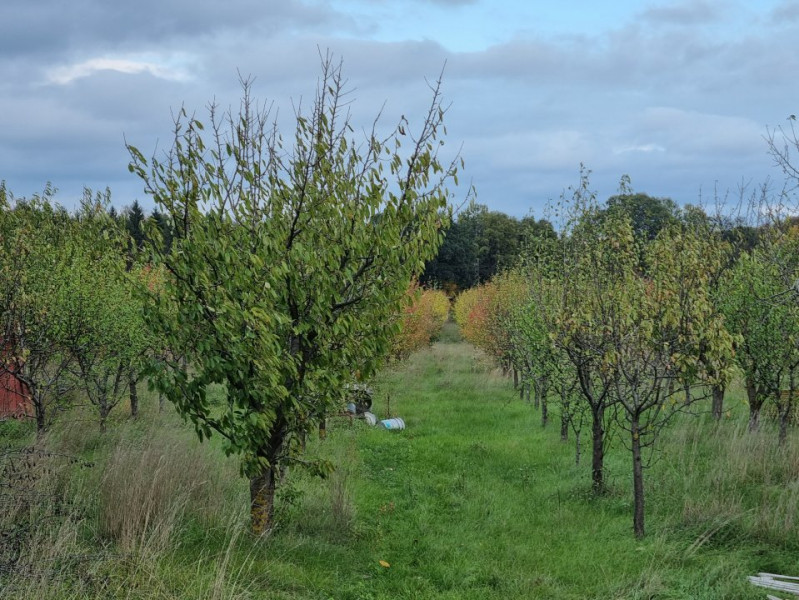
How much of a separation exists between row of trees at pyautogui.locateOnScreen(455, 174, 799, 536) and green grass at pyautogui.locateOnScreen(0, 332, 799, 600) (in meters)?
0.83

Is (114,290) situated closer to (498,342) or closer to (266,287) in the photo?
(266,287)

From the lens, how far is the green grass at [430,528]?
19.6ft

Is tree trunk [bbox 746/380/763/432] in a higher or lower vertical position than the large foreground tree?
lower

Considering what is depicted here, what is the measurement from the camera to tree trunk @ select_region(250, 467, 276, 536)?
719 cm

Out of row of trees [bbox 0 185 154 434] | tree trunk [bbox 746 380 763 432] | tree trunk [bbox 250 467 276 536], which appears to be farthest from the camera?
tree trunk [bbox 746 380 763 432]

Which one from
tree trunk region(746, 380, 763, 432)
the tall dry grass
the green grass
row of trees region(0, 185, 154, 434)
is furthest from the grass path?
row of trees region(0, 185, 154, 434)

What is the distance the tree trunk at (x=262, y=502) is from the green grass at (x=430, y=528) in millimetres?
194

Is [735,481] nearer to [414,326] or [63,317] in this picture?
[63,317]

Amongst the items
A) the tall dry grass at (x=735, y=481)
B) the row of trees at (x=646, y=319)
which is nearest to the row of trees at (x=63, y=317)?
the row of trees at (x=646, y=319)

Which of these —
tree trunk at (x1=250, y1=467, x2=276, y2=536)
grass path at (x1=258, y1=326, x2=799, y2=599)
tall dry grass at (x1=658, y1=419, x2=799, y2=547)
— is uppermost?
tree trunk at (x1=250, y1=467, x2=276, y2=536)

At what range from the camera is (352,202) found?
279 inches

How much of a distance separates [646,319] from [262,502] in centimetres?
540

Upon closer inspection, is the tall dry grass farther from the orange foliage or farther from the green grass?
the orange foliage

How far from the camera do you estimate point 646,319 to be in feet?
27.1
